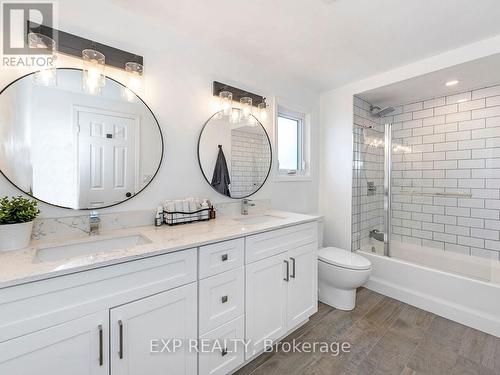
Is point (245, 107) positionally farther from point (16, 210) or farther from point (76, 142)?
point (16, 210)

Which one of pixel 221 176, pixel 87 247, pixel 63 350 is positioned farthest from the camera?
pixel 221 176

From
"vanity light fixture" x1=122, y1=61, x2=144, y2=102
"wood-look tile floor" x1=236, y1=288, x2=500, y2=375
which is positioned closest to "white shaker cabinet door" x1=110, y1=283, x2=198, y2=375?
"wood-look tile floor" x1=236, y1=288, x2=500, y2=375

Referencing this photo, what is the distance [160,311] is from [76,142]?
1029 millimetres

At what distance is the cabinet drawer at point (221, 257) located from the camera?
1.16 metres

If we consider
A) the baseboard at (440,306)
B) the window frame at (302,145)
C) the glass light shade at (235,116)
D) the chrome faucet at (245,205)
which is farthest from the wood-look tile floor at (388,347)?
the glass light shade at (235,116)

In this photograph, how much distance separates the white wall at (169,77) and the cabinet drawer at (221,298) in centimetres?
70

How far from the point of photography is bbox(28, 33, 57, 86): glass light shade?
1.16 m

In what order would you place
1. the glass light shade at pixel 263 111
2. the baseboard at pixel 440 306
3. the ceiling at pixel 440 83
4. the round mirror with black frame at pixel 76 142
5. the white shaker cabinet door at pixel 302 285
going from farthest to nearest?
the glass light shade at pixel 263 111
the ceiling at pixel 440 83
the baseboard at pixel 440 306
the white shaker cabinet door at pixel 302 285
the round mirror with black frame at pixel 76 142

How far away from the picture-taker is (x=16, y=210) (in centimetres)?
101

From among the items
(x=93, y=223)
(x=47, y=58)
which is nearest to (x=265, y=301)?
(x=93, y=223)

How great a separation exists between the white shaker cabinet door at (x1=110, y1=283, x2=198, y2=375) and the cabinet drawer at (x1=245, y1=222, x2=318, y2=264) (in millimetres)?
408

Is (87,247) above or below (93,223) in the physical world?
below

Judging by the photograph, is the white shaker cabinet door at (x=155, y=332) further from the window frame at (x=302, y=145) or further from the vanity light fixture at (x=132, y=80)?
the window frame at (x=302, y=145)

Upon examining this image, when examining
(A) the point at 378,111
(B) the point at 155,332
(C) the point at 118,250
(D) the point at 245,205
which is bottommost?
(B) the point at 155,332
